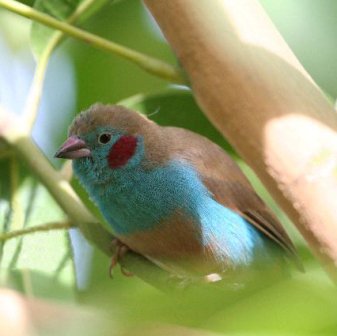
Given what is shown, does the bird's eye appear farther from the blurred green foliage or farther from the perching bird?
the blurred green foliage

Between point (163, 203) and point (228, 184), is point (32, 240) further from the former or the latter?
point (228, 184)

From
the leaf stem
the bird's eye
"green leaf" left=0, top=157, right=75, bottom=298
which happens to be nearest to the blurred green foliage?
"green leaf" left=0, top=157, right=75, bottom=298

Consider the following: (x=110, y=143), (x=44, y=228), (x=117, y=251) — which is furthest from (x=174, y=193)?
(x=44, y=228)

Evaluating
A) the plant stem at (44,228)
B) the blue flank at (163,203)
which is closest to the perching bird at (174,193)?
the blue flank at (163,203)

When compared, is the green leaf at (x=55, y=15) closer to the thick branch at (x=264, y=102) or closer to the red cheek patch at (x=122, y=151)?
the red cheek patch at (x=122, y=151)

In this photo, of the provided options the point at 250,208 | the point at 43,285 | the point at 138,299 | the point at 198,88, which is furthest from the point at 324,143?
the point at 250,208

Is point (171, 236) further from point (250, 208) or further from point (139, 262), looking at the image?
point (139, 262)
